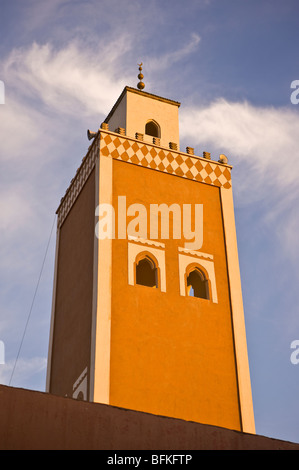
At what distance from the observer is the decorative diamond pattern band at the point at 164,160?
40.4 feet

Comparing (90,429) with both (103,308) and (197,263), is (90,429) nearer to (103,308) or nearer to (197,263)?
(103,308)

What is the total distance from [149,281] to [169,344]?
1890 millimetres

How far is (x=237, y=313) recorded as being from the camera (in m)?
11.7

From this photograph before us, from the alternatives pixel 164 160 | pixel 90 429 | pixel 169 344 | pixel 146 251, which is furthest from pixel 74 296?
A: pixel 90 429

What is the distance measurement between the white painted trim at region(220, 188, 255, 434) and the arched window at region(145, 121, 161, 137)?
5.16 ft

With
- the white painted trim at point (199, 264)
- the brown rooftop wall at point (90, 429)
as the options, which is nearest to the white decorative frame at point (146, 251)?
the white painted trim at point (199, 264)

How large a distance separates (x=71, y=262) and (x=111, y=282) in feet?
5.46

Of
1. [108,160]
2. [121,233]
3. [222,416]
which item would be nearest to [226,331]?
[222,416]

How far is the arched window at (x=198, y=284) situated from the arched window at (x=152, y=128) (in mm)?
2739

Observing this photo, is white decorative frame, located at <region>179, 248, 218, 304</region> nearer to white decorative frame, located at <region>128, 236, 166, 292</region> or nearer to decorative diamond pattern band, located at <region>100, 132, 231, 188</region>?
white decorative frame, located at <region>128, 236, 166, 292</region>

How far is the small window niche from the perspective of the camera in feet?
44.0

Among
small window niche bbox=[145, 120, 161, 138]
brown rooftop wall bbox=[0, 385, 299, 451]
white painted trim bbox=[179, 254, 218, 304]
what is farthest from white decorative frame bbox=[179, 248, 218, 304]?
brown rooftop wall bbox=[0, 385, 299, 451]
